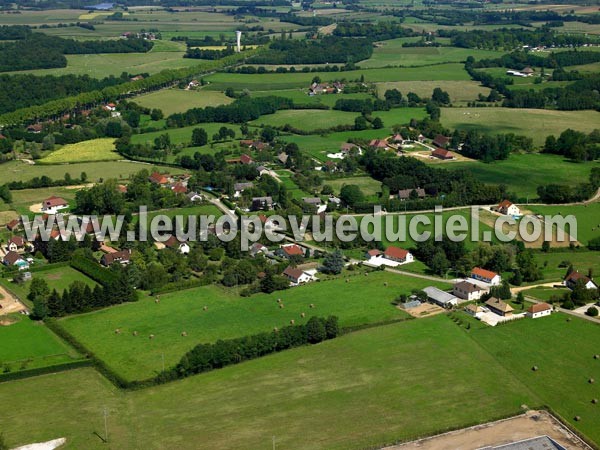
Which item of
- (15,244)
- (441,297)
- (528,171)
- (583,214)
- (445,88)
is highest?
(445,88)

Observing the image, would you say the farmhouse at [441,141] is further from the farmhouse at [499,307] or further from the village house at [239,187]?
the farmhouse at [499,307]

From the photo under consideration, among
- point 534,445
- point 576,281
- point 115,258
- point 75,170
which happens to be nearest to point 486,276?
point 576,281

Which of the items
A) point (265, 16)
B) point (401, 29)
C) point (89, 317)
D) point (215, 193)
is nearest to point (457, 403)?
point (89, 317)

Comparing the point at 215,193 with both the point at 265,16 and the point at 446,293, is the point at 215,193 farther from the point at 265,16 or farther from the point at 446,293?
the point at 265,16

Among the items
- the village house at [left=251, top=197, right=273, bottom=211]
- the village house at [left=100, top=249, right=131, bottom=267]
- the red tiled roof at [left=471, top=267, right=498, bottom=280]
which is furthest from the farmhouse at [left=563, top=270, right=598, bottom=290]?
the village house at [left=100, top=249, right=131, bottom=267]

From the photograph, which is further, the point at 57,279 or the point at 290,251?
the point at 290,251

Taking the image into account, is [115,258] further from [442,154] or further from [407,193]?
[442,154]
